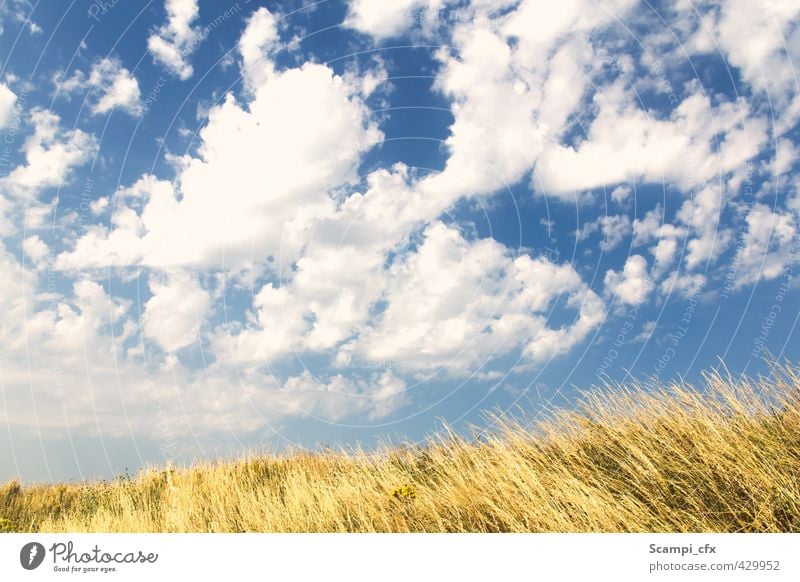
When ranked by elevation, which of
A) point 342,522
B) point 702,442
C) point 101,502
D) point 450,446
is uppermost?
point 101,502

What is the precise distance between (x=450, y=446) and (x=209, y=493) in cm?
579

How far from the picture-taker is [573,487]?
783 cm

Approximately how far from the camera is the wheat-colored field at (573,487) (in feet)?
21.7

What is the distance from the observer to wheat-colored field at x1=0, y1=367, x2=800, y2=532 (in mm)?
6617
